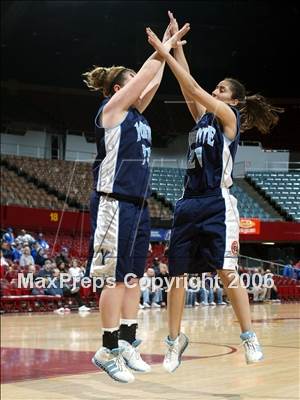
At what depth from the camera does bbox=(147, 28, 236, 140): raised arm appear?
2.95m

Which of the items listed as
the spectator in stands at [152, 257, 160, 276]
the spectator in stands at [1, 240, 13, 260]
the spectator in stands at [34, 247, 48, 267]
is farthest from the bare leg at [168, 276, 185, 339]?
the spectator in stands at [1, 240, 13, 260]

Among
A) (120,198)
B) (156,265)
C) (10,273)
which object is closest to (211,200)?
(120,198)

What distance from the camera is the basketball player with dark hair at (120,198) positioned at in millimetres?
3082

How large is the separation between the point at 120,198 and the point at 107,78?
56 cm

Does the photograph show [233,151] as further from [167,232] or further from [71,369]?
[71,369]

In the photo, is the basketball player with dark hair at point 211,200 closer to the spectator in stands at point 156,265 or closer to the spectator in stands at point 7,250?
the spectator in stands at point 156,265

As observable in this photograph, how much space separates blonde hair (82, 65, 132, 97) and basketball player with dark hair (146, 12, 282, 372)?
27 cm

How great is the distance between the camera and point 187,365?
671 cm

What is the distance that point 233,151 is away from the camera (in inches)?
120

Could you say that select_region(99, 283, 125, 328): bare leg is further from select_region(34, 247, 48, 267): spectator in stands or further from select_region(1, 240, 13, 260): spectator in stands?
select_region(1, 240, 13, 260): spectator in stands

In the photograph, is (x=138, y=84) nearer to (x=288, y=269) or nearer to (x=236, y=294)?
(x=236, y=294)

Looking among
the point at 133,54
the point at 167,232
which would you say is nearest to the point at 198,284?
the point at 167,232

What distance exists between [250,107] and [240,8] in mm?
724

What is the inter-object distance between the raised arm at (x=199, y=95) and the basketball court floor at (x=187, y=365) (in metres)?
0.98
